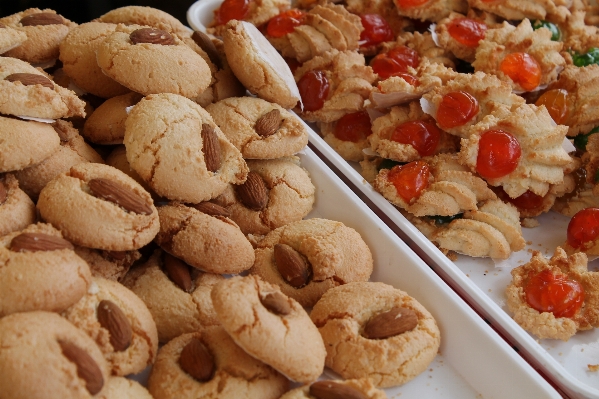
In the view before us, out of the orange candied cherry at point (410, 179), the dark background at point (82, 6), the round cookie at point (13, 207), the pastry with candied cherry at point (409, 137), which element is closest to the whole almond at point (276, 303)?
the round cookie at point (13, 207)

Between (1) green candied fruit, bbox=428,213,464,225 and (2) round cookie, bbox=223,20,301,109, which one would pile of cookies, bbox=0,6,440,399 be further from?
(1) green candied fruit, bbox=428,213,464,225

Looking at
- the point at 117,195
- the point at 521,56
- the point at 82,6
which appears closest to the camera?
the point at 117,195

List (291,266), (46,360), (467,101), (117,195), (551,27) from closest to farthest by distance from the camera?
(46,360) → (117,195) → (291,266) → (467,101) → (551,27)

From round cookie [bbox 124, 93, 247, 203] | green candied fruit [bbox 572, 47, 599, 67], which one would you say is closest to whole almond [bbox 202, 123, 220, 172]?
round cookie [bbox 124, 93, 247, 203]

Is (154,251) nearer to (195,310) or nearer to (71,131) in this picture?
(195,310)

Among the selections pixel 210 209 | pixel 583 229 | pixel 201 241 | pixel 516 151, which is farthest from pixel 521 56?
pixel 201 241

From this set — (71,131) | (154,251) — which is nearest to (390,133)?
(154,251)

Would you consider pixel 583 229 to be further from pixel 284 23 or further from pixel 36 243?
pixel 36 243
